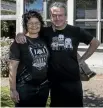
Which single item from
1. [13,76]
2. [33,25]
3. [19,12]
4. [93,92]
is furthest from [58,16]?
[19,12]

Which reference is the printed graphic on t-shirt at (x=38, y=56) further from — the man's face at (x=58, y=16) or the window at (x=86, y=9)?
the window at (x=86, y=9)

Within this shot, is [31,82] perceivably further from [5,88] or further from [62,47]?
[5,88]

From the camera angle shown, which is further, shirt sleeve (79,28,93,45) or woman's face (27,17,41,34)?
shirt sleeve (79,28,93,45)

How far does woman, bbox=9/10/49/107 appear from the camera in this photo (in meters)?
3.93

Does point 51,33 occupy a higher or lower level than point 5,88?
higher

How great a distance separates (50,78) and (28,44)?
1.54 ft

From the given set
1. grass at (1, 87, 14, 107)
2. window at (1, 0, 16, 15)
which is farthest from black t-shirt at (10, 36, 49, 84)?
window at (1, 0, 16, 15)

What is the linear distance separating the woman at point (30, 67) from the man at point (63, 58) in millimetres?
120

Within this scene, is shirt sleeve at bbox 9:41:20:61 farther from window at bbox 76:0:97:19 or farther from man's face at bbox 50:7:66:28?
window at bbox 76:0:97:19

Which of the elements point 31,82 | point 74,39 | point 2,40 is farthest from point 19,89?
point 2,40

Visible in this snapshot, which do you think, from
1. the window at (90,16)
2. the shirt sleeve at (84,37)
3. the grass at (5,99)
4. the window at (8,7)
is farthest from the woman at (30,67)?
the window at (8,7)

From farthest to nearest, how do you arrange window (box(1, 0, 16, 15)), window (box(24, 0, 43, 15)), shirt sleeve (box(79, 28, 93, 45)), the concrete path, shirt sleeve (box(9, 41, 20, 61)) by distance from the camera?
window (box(1, 0, 16, 15))
window (box(24, 0, 43, 15))
the concrete path
shirt sleeve (box(79, 28, 93, 45))
shirt sleeve (box(9, 41, 20, 61))

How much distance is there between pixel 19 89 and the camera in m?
4.00

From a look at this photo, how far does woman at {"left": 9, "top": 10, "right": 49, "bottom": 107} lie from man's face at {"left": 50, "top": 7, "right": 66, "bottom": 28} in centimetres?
16
